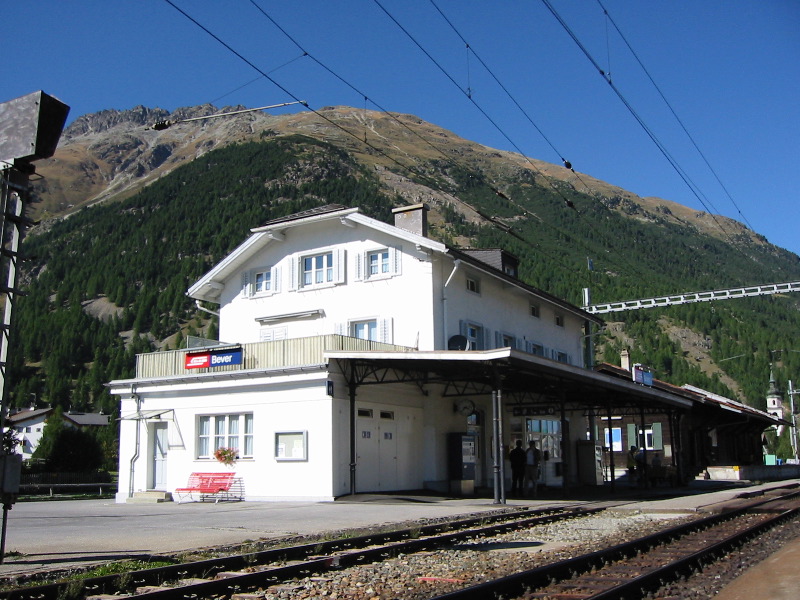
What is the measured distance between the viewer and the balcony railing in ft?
74.2

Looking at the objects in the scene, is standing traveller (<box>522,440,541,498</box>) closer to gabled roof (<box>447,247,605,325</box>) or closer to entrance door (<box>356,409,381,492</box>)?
entrance door (<box>356,409,381,492</box>)

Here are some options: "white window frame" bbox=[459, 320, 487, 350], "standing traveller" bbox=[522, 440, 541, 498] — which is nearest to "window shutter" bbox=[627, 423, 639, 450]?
"white window frame" bbox=[459, 320, 487, 350]

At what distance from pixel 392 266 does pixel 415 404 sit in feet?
14.7

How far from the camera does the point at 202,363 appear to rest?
80.9ft

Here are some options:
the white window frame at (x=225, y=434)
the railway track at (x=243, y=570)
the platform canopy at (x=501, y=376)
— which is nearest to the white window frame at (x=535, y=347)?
the platform canopy at (x=501, y=376)

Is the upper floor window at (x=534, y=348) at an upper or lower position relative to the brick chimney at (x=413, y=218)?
lower

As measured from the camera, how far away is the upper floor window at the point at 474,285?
27.6 m

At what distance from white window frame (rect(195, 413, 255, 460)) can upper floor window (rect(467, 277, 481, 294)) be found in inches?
339

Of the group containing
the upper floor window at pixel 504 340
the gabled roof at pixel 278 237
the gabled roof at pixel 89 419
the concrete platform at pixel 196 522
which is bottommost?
the concrete platform at pixel 196 522

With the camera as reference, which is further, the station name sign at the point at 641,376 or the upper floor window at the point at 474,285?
A: the station name sign at the point at 641,376

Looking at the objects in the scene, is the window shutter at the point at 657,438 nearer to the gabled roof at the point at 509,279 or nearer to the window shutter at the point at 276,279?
the gabled roof at the point at 509,279

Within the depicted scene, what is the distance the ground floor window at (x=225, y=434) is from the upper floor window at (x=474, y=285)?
862 centimetres

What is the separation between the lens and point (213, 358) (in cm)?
2438

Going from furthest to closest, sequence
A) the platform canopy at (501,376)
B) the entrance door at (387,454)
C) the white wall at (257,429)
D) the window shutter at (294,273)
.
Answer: the window shutter at (294,273) → the entrance door at (387,454) → the white wall at (257,429) → the platform canopy at (501,376)
